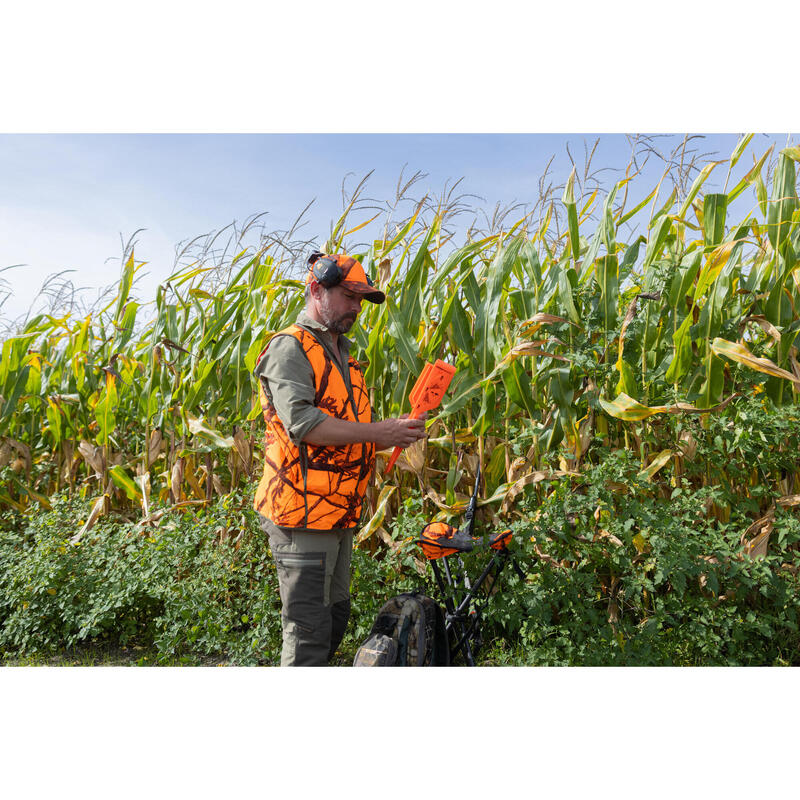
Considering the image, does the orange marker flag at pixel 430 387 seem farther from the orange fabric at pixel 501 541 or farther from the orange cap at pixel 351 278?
the orange fabric at pixel 501 541

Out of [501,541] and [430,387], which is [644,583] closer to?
[501,541]

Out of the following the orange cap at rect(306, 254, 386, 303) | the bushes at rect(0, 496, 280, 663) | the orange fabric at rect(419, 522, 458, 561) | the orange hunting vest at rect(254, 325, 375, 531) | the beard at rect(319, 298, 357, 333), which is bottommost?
the bushes at rect(0, 496, 280, 663)

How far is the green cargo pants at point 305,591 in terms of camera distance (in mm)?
2264

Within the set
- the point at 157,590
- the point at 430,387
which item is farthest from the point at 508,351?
the point at 157,590

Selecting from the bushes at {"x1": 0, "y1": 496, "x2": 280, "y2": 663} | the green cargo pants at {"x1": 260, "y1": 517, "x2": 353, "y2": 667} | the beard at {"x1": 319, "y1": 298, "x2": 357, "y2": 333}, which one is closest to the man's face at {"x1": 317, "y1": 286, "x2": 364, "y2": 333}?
the beard at {"x1": 319, "y1": 298, "x2": 357, "y2": 333}

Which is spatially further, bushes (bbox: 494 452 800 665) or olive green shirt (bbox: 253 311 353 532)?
bushes (bbox: 494 452 800 665)

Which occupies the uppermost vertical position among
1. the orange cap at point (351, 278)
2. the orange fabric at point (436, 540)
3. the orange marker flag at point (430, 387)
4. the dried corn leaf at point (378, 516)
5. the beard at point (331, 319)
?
the orange cap at point (351, 278)

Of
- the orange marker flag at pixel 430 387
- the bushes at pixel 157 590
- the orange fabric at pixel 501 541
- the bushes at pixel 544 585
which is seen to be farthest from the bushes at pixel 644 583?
the bushes at pixel 157 590

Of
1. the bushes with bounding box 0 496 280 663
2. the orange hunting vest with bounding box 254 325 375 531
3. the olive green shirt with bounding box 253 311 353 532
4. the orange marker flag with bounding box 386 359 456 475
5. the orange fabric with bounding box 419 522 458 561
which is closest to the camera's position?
the olive green shirt with bounding box 253 311 353 532

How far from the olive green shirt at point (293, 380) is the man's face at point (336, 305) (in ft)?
0.13

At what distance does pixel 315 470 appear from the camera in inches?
89.5

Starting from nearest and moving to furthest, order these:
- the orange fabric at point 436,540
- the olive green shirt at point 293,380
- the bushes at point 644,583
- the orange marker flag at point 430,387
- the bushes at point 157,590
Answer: the olive green shirt at point 293,380
the orange marker flag at point 430,387
the orange fabric at point 436,540
the bushes at point 644,583
the bushes at point 157,590

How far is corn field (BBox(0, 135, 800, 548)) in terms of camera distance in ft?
9.80

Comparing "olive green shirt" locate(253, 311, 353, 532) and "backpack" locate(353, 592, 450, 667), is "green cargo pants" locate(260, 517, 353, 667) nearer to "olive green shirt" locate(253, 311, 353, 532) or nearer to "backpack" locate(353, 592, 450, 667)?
"olive green shirt" locate(253, 311, 353, 532)
